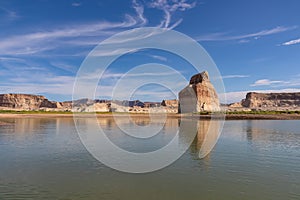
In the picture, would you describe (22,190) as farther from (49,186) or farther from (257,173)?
(257,173)

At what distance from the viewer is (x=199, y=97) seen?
5423 inches

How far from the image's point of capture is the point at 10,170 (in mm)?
15484

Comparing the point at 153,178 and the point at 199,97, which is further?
the point at 199,97

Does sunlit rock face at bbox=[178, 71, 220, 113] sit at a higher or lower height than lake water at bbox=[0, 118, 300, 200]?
higher

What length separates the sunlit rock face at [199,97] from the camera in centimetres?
13656

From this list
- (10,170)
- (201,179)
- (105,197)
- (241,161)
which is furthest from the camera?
(241,161)

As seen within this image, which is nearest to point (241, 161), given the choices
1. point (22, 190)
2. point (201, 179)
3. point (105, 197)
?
point (201, 179)

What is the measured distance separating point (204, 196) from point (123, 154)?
36.6 ft

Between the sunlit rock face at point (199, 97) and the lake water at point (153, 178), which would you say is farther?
the sunlit rock face at point (199, 97)

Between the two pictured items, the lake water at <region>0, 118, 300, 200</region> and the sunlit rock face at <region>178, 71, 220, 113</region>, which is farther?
the sunlit rock face at <region>178, 71, 220, 113</region>

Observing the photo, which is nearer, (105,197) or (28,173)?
(105,197)

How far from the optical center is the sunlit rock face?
13656 centimetres

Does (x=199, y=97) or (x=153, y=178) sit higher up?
(x=199, y=97)

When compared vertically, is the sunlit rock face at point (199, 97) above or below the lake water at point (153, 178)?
above
